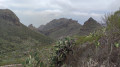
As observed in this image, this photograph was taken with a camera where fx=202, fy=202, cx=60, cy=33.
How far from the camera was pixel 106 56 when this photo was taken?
22.5 feet

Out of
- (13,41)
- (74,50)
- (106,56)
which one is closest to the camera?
(106,56)

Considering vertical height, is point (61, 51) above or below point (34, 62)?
above

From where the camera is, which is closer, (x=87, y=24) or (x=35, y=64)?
(x=35, y=64)

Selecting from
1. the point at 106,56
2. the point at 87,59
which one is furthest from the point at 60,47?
the point at 106,56

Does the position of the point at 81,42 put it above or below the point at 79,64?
above

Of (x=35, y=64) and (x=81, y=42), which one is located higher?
(x=81, y=42)

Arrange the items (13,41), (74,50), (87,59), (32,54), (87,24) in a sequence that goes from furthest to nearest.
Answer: (87,24), (13,41), (32,54), (74,50), (87,59)

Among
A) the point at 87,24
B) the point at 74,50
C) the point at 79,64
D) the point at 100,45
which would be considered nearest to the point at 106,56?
the point at 100,45

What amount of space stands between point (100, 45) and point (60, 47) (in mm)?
1915

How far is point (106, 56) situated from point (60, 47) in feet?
8.01

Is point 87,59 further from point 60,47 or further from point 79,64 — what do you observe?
point 60,47

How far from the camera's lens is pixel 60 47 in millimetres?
8727

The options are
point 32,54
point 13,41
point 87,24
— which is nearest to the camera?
point 32,54

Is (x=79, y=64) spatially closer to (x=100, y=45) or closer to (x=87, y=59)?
(x=87, y=59)
